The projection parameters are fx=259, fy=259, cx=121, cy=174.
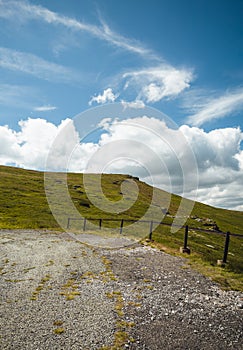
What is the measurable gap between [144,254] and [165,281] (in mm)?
7026

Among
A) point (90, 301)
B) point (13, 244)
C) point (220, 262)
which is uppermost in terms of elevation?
point (220, 262)

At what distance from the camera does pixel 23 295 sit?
11852mm

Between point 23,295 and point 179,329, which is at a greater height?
point 179,329

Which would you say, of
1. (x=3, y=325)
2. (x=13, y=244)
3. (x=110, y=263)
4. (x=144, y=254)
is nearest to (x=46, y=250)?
(x=13, y=244)

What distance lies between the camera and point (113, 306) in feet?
36.3

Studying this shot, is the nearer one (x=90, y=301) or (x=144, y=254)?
(x=90, y=301)

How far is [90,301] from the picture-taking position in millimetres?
11586

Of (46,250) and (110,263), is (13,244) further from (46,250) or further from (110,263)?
(110,263)

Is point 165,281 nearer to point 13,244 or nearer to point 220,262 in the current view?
point 220,262

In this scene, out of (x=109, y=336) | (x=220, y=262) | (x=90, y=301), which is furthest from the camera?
(x=220, y=262)

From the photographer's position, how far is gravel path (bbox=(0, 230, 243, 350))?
328 inches

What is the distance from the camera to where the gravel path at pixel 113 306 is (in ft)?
27.4

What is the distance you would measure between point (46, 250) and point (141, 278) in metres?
10.7

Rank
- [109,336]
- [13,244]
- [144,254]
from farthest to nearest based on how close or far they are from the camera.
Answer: [13,244] < [144,254] < [109,336]
